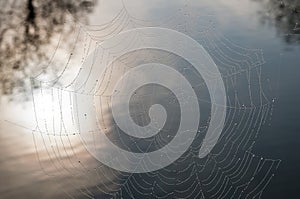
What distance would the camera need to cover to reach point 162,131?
15.8 m

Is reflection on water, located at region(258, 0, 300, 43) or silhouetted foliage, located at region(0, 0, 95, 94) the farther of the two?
reflection on water, located at region(258, 0, 300, 43)

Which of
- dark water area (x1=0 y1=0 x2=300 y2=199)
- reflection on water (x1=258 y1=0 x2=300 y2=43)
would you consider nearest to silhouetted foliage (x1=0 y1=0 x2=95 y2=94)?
dark water area (x1=0 y1=0 x2=300 y2=199)

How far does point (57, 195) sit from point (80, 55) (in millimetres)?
9685

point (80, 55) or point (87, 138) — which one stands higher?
point (80, 55)

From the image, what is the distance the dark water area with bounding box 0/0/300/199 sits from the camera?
1388 centimetres

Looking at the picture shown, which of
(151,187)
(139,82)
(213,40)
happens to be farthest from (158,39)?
(151,187)

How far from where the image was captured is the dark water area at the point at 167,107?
1388cm

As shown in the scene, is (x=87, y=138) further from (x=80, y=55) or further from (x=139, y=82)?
(x=80, y=55)

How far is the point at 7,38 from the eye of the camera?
25.3 meters

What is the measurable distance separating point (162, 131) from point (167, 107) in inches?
54.2

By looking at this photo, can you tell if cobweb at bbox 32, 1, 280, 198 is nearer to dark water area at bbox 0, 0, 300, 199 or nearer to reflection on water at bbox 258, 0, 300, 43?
dark water area at bbox 0, 0, 300, 199

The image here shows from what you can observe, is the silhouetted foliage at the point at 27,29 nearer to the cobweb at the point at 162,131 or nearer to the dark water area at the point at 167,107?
the dark water area at the point at 167,107

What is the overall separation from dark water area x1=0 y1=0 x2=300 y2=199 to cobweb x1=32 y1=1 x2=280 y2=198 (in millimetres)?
37

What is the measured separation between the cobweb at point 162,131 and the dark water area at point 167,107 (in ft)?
0.12
